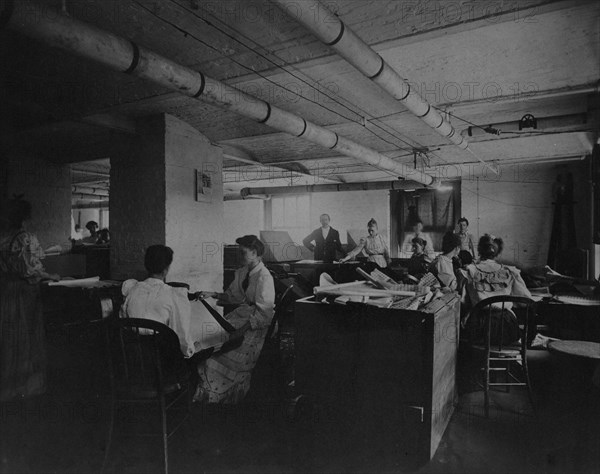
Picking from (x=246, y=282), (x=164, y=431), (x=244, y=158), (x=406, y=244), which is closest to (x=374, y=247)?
(x=406, y=244)

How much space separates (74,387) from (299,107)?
3.70 meters

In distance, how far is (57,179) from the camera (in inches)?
267

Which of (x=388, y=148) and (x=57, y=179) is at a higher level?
(x=388, y=148)

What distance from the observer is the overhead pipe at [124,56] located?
6.75 feet

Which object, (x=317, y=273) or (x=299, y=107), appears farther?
(x=317, y=273)

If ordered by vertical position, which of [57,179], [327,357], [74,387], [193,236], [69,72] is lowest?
[74,387]

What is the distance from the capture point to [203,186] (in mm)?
5188

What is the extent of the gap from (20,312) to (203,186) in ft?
7.95

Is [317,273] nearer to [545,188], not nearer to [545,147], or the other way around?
[545,147]

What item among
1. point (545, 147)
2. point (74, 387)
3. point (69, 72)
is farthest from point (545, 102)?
point (74, 387)

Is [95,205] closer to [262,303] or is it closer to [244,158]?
[244,158]

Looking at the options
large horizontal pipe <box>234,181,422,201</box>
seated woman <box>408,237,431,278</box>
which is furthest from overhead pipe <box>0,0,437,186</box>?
large horizontal pipe <box>234,181,422,201</box>

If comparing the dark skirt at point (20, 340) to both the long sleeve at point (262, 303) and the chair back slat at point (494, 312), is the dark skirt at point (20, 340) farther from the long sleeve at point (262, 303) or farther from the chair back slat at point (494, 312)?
the chair back slat at point (494, 312)

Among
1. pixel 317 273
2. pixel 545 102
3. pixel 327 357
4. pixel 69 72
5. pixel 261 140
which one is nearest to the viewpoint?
pixel 327 357
